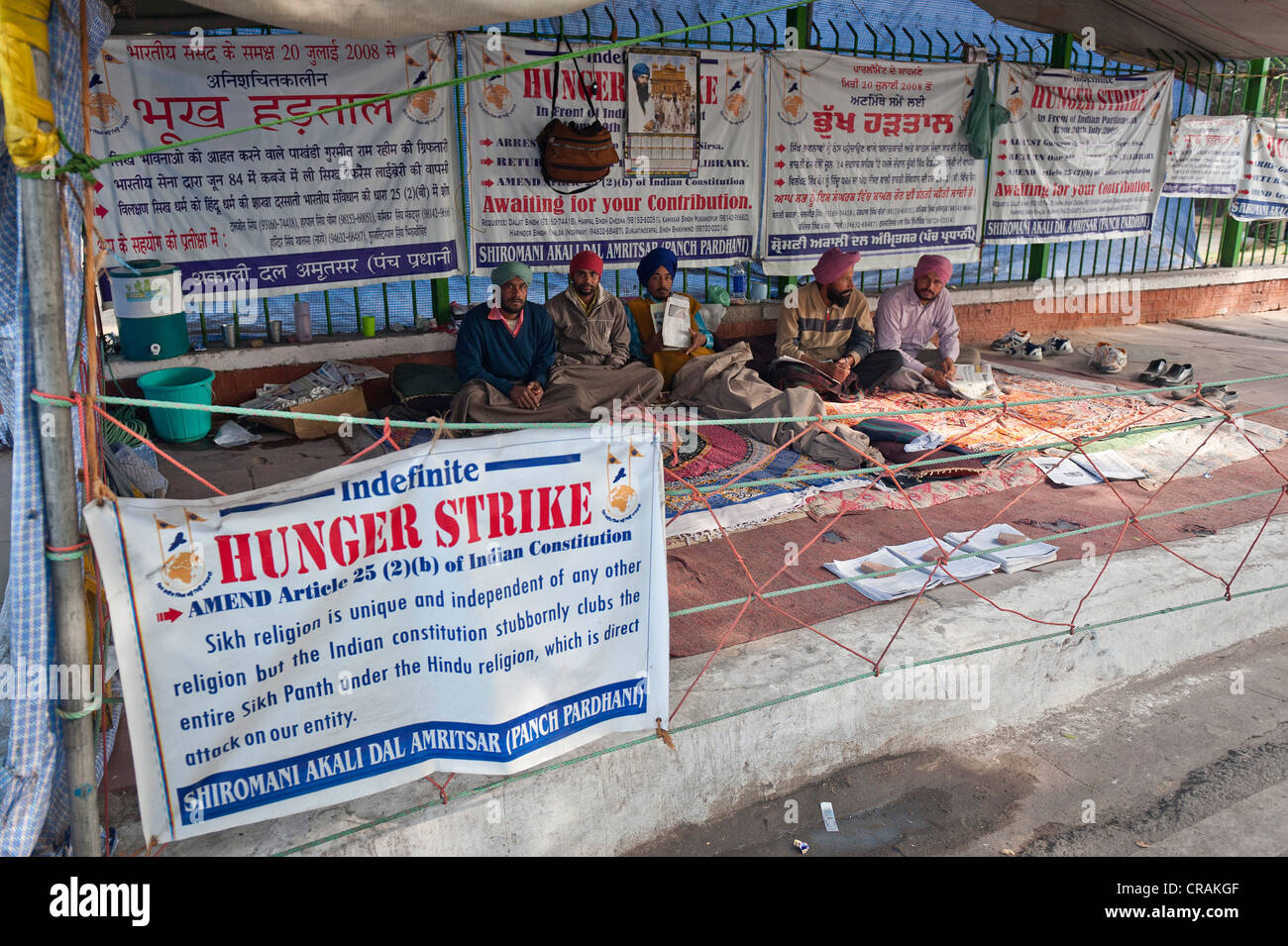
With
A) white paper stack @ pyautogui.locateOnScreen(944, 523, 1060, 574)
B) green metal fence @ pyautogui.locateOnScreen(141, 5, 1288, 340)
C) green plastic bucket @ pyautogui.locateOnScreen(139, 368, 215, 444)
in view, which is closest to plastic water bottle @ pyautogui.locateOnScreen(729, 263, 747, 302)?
green metal fence @ pyautogui.locateOnScreen(141, 5, 1288, 340)

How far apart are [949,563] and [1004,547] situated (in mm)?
235

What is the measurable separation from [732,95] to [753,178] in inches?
24.4

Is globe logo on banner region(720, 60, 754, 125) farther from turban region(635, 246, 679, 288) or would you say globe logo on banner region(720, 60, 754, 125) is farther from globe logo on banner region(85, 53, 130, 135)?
globe logo on banner region(85, 53, 130, 135)

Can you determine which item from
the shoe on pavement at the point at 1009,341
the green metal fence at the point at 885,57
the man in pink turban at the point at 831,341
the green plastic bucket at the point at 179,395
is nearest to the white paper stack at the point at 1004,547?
the man in pink turban at the point at 831,341

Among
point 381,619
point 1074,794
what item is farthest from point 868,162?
point 381,619

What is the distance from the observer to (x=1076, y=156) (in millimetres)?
8922

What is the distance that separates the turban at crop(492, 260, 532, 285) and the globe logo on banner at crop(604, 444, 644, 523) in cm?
363

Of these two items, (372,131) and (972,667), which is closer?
(972,667)

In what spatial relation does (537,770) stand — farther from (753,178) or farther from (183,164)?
(753,178)

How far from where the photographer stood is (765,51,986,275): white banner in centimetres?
736

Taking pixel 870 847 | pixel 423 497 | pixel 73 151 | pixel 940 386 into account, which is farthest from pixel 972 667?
pixel 940 386

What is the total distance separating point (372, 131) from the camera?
594 cm

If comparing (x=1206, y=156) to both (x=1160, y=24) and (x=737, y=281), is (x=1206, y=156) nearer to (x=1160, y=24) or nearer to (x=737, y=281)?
(x=1160, y=24)

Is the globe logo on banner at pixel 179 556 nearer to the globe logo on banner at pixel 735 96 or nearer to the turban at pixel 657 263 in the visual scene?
the turban at pixel 657 263
